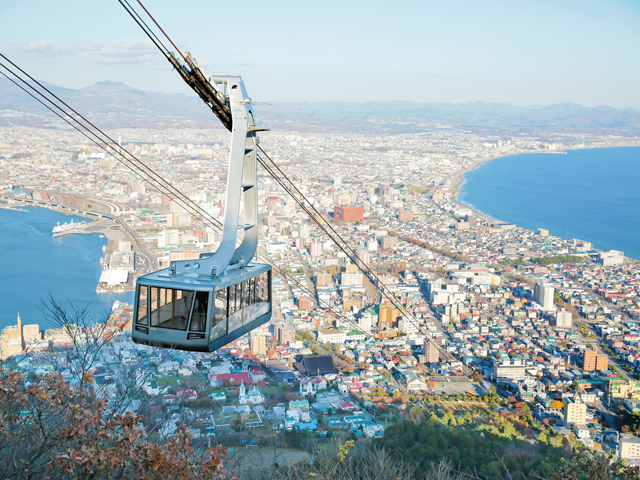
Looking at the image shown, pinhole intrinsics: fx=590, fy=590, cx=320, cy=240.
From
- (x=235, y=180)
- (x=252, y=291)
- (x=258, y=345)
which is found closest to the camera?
(x=235, y=180)

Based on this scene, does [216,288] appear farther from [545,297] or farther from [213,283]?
[545,297]

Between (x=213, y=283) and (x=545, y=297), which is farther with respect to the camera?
(x=545, y=297)

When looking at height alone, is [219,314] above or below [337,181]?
above

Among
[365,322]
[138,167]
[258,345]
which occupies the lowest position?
[365,322]

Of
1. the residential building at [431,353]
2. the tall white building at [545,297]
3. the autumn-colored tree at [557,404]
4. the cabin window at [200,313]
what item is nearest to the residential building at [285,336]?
the residential building at [431,353]

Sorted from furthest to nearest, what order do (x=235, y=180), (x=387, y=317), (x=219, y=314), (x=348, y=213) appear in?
1. (x=348, y=213)
2. (x=387, y=317)
3. (x=235, y=180)
4. (x=219, y=314)

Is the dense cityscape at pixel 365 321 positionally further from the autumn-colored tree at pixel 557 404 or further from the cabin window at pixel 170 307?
the cabin window at pixel 170 307

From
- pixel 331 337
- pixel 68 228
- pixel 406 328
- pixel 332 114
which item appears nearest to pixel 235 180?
pixel 331 337
